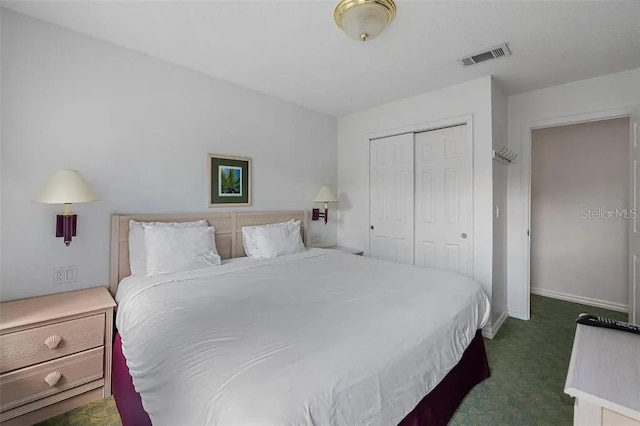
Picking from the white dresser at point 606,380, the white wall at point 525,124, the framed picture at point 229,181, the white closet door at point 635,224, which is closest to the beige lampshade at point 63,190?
the framed picture at point 229,181

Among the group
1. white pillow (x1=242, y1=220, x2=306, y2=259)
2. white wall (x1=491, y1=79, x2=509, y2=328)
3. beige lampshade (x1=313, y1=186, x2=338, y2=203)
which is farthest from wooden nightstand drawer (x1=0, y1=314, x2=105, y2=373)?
white wall (x1=491, y1=79, x2=509, y2=328)

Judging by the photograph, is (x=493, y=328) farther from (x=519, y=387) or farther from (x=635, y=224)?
(x=635, y=224)

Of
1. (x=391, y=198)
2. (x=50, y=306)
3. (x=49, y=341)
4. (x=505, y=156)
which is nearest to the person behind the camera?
(x=49, y=341)

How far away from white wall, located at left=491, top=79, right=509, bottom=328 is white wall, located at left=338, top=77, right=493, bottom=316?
0.10 m

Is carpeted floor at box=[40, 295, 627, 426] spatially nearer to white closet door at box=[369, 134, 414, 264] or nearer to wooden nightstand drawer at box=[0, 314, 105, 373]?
wooden nightstand drawer at box=[0, 314, 105, 373]

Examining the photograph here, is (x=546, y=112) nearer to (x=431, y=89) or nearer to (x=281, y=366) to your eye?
(x=431, y=89)

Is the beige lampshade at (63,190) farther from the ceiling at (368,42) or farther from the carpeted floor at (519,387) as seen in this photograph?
the carpeted floor at (519,387)

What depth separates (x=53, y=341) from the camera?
1.67 meters

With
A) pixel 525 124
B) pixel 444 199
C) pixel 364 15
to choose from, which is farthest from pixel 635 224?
pixel 364 15

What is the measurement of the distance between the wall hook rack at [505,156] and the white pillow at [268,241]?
2.22 meters

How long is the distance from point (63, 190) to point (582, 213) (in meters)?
5.41

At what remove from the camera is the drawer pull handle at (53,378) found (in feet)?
5.49

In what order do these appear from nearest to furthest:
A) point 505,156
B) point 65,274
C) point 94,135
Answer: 1. point 65,274
2. point 94,135
3. point 505,156

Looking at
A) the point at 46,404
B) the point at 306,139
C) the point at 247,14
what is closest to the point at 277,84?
the point at 306,139
